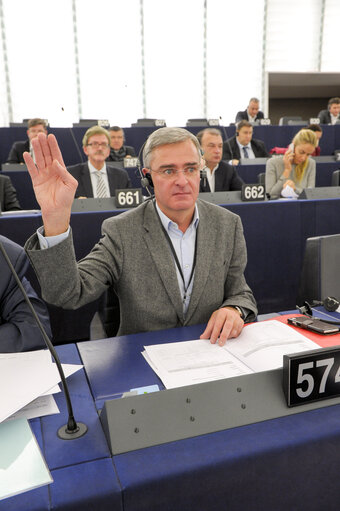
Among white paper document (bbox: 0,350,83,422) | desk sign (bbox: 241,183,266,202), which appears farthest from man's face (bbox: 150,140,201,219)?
desk sign (bbox: 241,183,266,202)

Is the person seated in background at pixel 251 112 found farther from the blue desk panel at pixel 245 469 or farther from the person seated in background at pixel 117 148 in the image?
the blue desk panel at pixel 245 469

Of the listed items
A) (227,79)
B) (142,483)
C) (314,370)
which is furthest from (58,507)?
(227,79)

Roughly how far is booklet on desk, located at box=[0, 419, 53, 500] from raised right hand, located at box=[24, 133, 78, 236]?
17.0 inches

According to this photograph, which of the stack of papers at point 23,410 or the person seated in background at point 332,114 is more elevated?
the person seated in background at point 332,114

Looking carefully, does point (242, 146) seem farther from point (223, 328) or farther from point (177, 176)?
point (223, 328)

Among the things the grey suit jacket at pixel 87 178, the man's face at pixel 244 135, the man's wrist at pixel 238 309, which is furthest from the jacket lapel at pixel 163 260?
the man's face at pixel 244 135

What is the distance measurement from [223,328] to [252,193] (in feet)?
5.55

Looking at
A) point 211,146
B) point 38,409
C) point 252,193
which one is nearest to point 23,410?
point 38,409

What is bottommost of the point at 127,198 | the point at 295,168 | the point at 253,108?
the point at 127,198

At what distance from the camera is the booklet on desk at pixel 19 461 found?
55cm

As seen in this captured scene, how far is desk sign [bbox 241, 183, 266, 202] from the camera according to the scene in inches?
100

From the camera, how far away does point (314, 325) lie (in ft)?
3.46

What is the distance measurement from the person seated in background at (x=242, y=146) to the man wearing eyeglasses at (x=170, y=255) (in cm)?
406

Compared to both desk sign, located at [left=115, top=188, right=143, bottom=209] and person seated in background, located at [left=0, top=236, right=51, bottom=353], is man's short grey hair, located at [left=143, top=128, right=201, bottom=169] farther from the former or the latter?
desk sign, located at [left=115, top=188, right=143, bottom=209]
